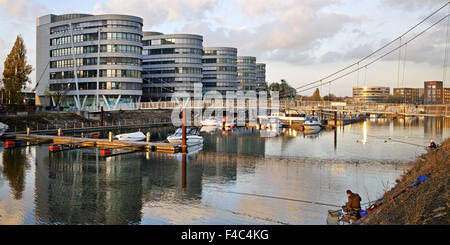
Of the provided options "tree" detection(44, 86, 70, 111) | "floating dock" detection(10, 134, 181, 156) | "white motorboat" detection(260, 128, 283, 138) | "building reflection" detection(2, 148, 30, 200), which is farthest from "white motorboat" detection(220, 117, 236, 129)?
"building reflection" detection(2, 148, 30, 200)

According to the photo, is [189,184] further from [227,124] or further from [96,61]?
[96,61]

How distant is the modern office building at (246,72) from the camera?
7249 inches

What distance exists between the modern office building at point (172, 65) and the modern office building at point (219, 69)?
18.8 metres

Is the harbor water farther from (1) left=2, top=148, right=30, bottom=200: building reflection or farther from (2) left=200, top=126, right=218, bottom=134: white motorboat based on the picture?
(2) left=200, top=126, right=218, bottom=134: white motorboat

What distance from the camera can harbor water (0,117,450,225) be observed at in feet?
72.4

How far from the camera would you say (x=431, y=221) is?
13797 millimetres

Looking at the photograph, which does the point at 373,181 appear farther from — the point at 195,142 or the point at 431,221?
the point at 195,142

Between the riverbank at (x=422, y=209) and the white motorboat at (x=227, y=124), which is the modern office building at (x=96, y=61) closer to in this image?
the white motorboat at (x=227, y=124)

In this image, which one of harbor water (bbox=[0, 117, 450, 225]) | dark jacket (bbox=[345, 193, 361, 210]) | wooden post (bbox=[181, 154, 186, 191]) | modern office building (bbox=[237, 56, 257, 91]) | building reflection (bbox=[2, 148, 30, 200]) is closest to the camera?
dark jacket (bbox=[345, 193, 361, 210])

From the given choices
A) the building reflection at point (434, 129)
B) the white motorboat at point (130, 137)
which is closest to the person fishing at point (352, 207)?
the white motorboat at point (130, 137)

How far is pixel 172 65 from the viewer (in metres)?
129

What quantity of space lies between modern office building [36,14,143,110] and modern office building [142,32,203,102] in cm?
2613
